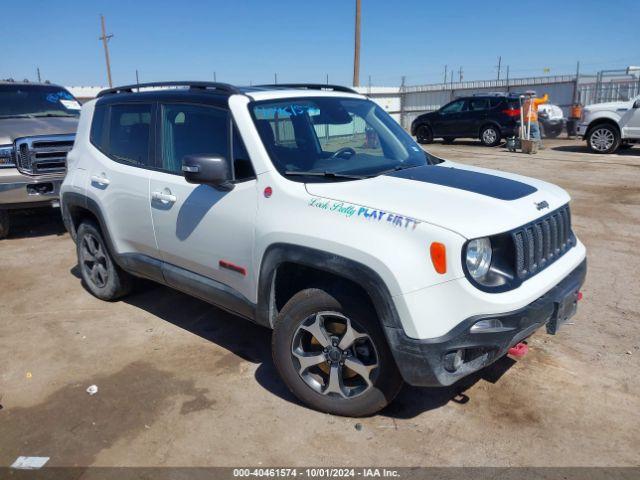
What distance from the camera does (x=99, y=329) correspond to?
4.69 m

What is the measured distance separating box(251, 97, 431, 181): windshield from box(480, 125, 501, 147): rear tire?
15.3 metres

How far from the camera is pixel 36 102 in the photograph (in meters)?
8.53

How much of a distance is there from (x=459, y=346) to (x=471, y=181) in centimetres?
115

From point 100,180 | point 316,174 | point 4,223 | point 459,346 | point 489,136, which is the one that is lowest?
point 4,223

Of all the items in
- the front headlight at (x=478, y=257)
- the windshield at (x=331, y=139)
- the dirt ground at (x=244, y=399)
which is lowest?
the dirt ground at (x=244, y=399)

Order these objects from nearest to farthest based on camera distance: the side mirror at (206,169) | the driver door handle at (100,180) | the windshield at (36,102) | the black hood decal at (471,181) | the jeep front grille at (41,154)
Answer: the black hood decal at (471,181) → the side mirror at (206,169) → the driver door handle at (100,180) → the jeep front grille at (41,154) → the windshield at (36,102)

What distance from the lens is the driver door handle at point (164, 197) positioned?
3.92m

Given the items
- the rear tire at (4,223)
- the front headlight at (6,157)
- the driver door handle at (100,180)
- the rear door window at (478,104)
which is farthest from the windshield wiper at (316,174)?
the rear door window at (478,104)

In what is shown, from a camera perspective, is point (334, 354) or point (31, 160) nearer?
point (334, 354)

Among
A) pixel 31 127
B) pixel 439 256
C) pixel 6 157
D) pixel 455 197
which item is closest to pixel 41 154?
pixel 6 157

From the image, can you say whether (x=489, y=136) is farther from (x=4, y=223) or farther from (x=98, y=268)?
(x=98, y=268)

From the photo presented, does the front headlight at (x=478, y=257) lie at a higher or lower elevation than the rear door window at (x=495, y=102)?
lower

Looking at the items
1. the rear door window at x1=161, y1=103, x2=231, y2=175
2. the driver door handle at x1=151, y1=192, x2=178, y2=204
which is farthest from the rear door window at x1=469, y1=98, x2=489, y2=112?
the driver door handle at x1=151, y1=192, x2=178, y2=204

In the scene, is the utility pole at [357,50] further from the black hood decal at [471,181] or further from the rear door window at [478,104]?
the black hood decal at [471,181]
